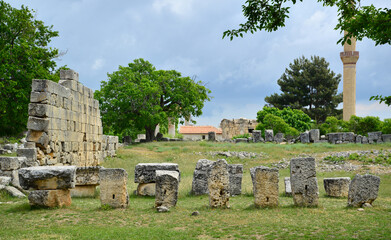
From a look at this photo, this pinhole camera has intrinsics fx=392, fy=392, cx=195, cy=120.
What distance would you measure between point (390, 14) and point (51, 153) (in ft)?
45.0

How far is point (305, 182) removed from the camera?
33.9ft

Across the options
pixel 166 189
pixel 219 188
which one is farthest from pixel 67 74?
pixel 219 188

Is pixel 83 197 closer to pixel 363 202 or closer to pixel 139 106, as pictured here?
pixel 363 202

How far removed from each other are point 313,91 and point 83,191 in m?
50.0

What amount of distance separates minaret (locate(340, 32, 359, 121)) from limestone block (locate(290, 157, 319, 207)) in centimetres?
3659

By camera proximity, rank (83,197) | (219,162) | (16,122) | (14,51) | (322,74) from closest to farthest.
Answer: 1. (219,162)
2. (83,197)
3. (14,51)
4. (16,122)
5. (322,74)

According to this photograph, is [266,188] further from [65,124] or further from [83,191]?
[65,124]

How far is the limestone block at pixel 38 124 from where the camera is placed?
15836 millimetres

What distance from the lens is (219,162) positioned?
10.4m

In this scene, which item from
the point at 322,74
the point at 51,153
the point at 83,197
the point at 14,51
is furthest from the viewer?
the point at 322,74

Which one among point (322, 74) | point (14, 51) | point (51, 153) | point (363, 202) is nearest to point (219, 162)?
point (363, 202)

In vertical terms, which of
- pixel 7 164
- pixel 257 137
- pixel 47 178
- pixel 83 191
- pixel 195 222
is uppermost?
pixel 257 137

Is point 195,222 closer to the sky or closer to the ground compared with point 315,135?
closer to the ground

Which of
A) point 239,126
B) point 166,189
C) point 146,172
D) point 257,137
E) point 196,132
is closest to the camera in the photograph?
point 166,189
